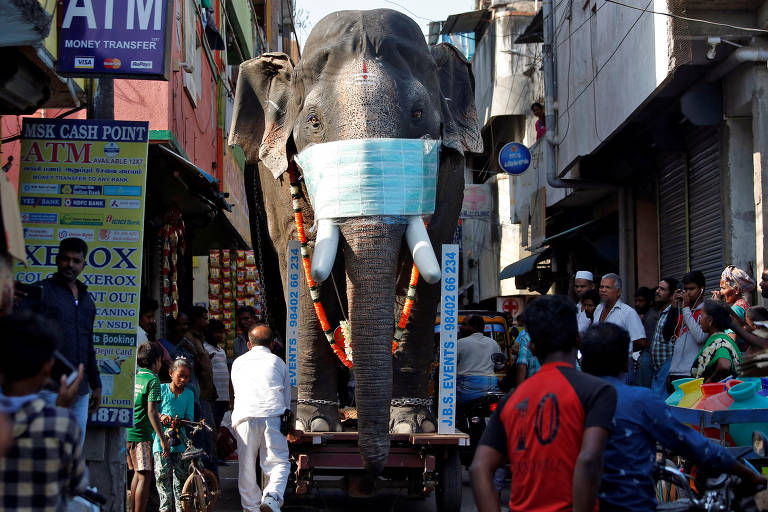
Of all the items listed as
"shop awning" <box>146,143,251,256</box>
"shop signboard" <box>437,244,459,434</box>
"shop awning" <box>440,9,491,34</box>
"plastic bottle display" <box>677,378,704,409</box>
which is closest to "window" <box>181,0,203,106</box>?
"shop awning" <box>146,143,251,256</box>

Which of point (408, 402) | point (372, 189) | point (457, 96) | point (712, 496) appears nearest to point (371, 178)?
point (372, 189)

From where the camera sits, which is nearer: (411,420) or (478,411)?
(411,420)

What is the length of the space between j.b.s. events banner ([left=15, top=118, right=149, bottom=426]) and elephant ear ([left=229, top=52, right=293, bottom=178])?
1360mm

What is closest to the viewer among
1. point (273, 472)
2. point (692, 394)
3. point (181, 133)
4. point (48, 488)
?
point (48, 488)

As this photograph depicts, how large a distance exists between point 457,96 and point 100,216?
11.7ft

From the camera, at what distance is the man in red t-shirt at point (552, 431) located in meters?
4.07

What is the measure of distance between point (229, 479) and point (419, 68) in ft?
16.8

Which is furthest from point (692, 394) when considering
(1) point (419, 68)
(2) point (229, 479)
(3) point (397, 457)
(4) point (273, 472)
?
(2) point (229, 479)

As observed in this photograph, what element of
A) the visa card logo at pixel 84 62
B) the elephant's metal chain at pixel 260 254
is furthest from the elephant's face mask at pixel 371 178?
the elephant's metal chain at pixel 260 254

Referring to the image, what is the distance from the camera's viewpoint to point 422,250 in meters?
8.47

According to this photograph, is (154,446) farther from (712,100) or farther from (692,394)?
(712,100)

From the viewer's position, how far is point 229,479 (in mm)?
12297

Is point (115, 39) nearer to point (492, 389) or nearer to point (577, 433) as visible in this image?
point (492, 389)

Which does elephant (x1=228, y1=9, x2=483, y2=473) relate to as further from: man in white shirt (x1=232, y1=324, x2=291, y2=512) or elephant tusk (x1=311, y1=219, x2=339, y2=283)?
man in white shirt (x1=232, y1=324, x2=291, y2=512)
